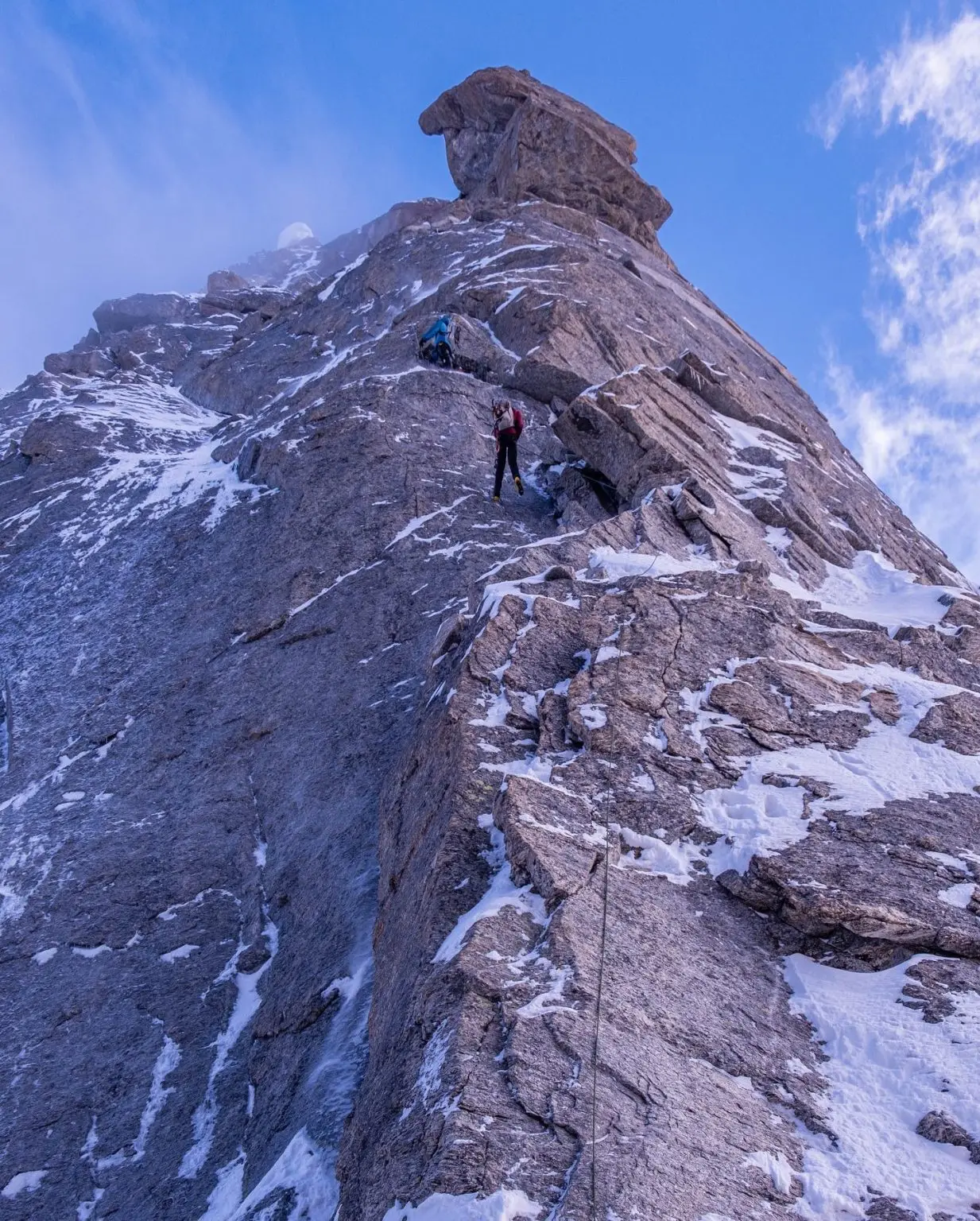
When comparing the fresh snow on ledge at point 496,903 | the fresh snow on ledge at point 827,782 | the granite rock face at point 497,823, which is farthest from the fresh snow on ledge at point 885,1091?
the fresh snow on ledge at point 496,903

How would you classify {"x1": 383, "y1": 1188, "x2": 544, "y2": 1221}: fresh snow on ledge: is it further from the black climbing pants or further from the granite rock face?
the black climbing pants

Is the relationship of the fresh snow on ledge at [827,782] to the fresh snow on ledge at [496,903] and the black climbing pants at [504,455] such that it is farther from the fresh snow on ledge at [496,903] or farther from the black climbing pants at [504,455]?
the black climbing pants at [504,455]

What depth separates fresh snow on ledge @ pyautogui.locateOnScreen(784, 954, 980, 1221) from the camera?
24.3 ft

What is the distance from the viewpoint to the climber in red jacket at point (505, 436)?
21734 mm

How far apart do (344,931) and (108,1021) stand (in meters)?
4.19

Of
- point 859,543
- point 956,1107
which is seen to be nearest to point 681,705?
point 956,1107

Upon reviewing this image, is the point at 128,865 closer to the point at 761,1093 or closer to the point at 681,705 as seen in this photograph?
the point at 681,705

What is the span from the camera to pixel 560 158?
161 ft

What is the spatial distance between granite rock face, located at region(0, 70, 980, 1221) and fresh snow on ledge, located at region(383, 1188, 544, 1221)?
4cm

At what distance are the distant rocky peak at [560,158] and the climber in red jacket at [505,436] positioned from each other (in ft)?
95.5

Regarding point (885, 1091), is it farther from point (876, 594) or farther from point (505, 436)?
point (505, 436)

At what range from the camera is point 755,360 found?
39.9 m

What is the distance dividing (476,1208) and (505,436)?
1671cm

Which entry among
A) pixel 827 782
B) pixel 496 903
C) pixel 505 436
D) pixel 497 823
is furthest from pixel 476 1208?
pixel 505 436
